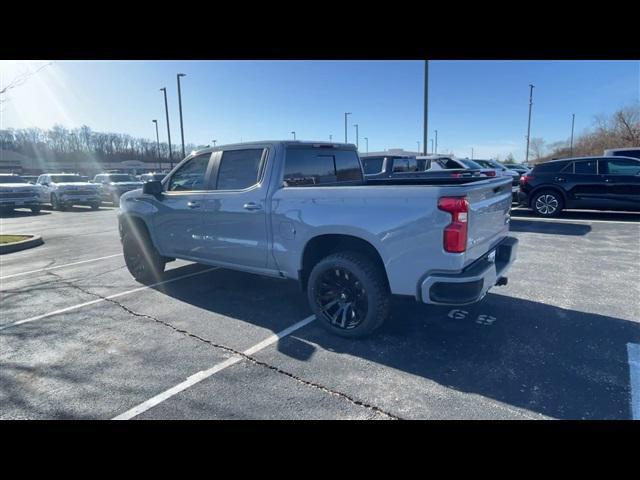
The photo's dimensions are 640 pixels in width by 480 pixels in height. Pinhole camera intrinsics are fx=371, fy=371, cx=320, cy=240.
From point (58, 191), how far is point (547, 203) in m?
21.6

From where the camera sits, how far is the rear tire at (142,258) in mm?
5762

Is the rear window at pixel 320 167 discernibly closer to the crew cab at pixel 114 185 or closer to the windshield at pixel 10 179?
the crew cab at pixel 114 185

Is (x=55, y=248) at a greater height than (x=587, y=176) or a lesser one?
lesser

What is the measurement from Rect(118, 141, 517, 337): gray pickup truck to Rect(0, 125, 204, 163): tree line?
75.6 meters

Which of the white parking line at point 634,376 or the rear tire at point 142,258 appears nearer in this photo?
the white parking line at point 634,376

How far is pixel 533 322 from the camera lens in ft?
12.9

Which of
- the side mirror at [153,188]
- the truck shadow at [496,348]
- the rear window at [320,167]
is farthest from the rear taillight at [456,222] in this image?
the side mirror at [153,188]

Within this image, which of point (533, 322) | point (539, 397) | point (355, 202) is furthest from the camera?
point (533, 322)

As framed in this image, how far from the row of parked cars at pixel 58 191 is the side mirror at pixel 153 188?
11.2 m

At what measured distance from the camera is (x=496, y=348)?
339cm

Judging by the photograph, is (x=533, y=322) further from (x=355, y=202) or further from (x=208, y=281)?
(x=208, y=281)

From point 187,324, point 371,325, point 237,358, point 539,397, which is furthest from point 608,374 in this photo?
point 187,324
